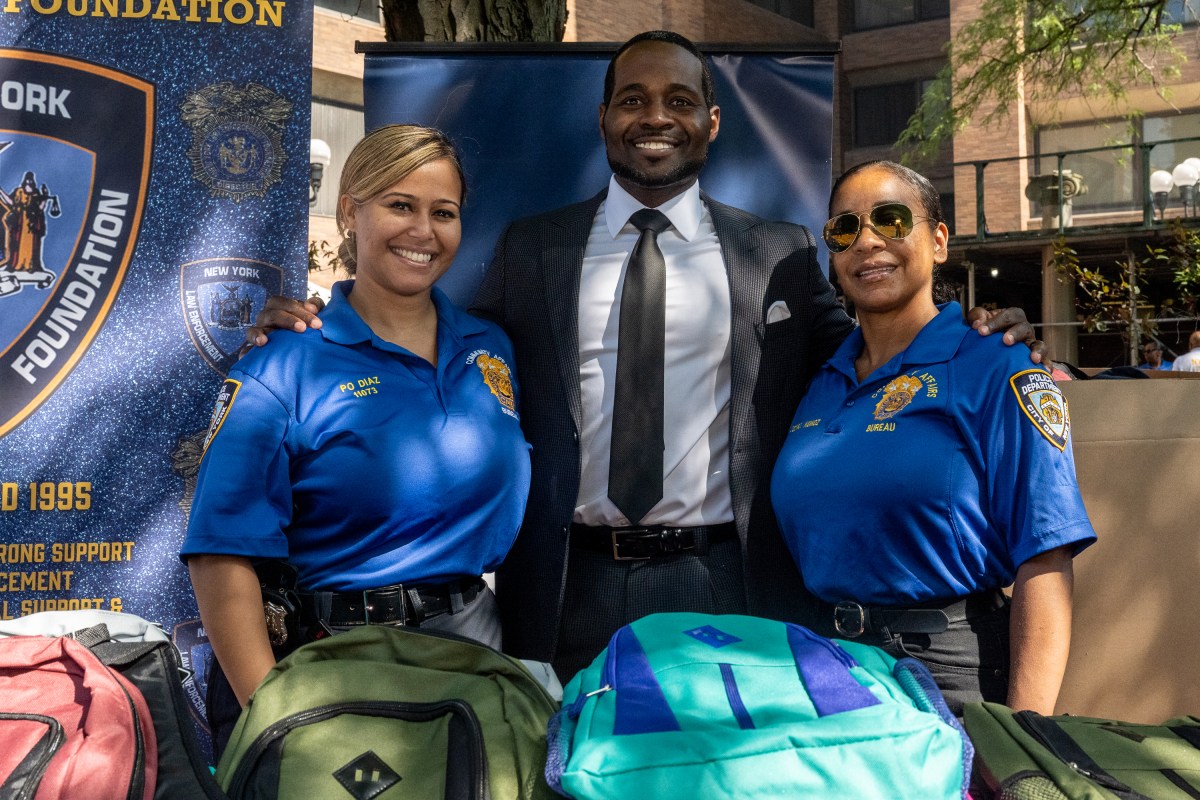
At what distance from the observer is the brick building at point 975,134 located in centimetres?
1820

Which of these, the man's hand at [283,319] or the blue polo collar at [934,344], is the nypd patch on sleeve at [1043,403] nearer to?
the blue polo collar at [934,344]

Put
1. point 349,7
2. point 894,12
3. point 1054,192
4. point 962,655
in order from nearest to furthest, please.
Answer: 1. point 962,655
2. point 349,7
3. point 1054,192
4. point 894,12

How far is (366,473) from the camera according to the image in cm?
219

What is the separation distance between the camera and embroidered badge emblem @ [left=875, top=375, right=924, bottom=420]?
2.26m

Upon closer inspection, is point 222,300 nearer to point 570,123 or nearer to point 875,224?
point 570,123

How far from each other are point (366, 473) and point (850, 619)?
3.19ft

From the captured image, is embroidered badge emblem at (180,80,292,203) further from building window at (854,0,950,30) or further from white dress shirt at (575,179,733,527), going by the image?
building window at (854,0,950,30)

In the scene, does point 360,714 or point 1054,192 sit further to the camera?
point 1054,192

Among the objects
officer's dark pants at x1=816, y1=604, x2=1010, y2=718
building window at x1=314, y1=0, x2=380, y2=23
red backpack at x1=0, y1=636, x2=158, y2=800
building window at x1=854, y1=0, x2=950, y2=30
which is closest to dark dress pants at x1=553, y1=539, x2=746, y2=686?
officer's dark pants at x1=816, y1=604, x2=1010, y2=718

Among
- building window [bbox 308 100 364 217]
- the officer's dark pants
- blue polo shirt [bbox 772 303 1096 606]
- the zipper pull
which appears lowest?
the officer's dark pants

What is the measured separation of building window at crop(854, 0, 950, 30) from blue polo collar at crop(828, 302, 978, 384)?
82.8ft

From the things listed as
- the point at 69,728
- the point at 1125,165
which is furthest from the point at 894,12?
the point at 69,728

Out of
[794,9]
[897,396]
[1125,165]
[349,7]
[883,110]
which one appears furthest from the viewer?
[794,9]

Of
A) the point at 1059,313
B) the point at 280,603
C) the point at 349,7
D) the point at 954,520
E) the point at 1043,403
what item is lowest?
the point at 280,603
